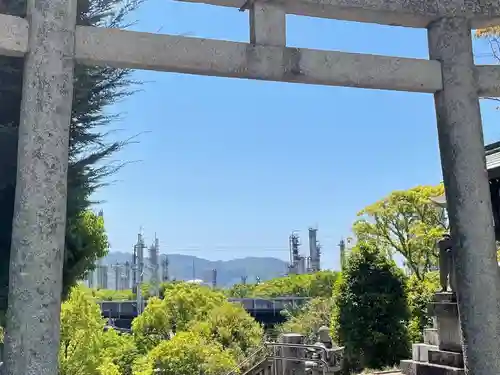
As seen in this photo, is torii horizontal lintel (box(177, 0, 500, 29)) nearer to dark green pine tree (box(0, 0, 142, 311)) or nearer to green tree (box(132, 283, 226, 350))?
dark green pine tree (box(0, 0, 142, 311))

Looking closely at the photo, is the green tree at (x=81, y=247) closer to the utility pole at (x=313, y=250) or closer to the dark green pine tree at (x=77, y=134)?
the dark green pine tree at (x=77, y=134)

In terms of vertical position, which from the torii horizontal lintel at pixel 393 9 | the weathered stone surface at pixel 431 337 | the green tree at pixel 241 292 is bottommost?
the weathered stone surface at pixel 431 337

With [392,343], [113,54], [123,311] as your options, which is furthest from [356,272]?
[123,311]

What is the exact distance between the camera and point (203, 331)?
636 inches

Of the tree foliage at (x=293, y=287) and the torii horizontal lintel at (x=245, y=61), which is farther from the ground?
the torii horizontal lintel at (x=245, y=61)

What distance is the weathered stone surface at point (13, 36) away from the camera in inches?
128

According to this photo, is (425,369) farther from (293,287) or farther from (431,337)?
(293,287)

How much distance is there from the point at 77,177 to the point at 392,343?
11077 millimetres

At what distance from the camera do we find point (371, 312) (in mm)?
13797

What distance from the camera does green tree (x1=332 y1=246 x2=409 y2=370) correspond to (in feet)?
44.3

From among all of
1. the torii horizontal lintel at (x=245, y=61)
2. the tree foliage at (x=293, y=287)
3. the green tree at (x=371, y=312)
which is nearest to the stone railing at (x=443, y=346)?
the torii horizontal lintel at (x=245, y=61)

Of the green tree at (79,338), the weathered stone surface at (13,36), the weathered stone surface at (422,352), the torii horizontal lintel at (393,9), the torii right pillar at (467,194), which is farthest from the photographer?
the green tree at (79,338)

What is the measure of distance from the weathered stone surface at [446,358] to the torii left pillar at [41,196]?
394 cm

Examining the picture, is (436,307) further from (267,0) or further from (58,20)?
(58,20)
